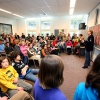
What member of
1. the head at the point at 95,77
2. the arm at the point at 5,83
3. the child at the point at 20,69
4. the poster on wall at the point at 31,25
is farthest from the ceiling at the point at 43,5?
the head at the point at 95,77

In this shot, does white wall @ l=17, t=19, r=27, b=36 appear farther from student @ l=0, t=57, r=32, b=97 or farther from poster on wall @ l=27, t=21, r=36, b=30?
student @ l=0, t=57, r=32, b=97

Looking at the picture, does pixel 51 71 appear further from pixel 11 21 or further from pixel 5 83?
pixel 11 21

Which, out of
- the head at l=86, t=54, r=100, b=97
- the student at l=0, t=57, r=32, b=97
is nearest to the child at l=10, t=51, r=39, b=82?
the student at l=0, t=57, r=32, b=97

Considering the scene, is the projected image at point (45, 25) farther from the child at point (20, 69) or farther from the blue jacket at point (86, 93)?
the blue jacket at point (86, 93)

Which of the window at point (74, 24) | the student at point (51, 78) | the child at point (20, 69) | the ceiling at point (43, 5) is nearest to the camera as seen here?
the student at point (51, 78)

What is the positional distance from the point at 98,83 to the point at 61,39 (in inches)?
310

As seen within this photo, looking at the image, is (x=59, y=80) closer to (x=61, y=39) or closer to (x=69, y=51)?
(x=69, y=51)

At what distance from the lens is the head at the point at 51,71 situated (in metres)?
0.85

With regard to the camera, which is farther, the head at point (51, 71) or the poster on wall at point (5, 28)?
the poster on wall at point (5, 28)

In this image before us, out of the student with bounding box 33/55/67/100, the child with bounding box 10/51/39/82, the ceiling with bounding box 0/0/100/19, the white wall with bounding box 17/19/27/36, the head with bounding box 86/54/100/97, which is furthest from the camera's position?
the white wall with bounding box 17/19/27/36

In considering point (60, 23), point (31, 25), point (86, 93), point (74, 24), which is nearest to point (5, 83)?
point (86, 93)

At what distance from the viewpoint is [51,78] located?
859mm

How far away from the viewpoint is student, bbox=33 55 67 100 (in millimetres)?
844

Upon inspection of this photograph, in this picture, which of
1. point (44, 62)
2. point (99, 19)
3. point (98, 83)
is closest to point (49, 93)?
point (44, 62)
